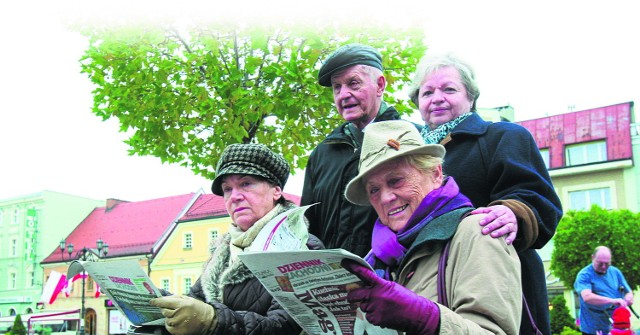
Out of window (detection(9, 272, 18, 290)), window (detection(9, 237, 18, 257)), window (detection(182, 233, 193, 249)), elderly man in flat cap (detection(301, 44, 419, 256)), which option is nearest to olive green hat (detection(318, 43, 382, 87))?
elderly man in flat cap (detection(301, 44, 419, 256))

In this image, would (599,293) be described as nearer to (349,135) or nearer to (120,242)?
(349,135)

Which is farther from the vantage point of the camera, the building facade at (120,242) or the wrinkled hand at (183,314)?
the building facade at (120,242)

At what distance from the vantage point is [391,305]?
158 cm

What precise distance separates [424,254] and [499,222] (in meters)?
0.25

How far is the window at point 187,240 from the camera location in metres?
39.4

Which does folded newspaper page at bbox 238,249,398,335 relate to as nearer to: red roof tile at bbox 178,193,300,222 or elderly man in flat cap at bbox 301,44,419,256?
elderly man in flat cap at bbox 301,44,419,256

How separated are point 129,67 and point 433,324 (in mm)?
6920

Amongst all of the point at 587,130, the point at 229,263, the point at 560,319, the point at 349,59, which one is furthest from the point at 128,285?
the point at 587,130

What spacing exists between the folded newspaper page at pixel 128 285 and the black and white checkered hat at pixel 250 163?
830mm

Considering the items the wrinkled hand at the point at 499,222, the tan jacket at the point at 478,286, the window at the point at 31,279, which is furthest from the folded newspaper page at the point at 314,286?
the window at the point at 31,279

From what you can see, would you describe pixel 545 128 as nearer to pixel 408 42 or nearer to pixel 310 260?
pixel 408 42

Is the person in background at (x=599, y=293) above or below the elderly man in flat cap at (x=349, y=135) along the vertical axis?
below

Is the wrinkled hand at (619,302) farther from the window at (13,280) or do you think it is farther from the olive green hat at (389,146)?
the window at (13,280)

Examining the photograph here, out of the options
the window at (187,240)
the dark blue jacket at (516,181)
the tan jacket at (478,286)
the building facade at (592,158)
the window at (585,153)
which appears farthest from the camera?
the window at (187,240)
